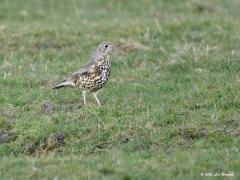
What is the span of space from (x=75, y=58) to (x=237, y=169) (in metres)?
6.68

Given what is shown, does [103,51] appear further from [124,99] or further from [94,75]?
[124,99]

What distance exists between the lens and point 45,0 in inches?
844

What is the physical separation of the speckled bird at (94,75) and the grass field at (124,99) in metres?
0.25

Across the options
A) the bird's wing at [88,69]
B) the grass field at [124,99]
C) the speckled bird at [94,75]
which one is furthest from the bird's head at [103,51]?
the grass field at [124,99]

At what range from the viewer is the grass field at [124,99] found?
986 centimetres

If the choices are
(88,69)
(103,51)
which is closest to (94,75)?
(88,69)

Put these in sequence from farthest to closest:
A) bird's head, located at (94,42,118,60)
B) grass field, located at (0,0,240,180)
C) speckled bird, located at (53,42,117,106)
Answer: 1. bird's head, located at (94,42,118,60)
2. speckled bird, located at (53,42,117,106)
3. grass field, located at (0,0,240,180)

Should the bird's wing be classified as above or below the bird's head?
below

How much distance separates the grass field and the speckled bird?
25 centimetres

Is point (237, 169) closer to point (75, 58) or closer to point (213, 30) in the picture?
point (75, 58)

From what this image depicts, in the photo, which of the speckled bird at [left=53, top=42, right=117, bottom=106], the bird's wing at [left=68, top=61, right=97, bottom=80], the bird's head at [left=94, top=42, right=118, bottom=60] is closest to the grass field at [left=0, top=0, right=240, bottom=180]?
the speckled bird at [left=53, top=42, right=117, bottom=106]

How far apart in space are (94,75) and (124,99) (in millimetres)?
627

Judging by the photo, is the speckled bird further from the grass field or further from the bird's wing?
the grass field

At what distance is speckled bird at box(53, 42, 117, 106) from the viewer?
41.0 feet
